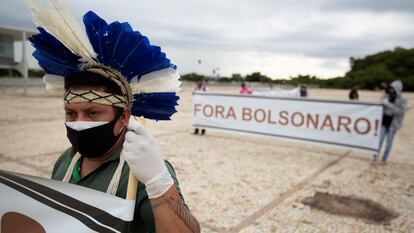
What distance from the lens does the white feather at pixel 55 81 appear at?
66.6 inches

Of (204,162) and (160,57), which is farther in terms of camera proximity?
(204,162)

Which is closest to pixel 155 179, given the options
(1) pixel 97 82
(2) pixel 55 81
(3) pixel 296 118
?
(1) pixel 97 82

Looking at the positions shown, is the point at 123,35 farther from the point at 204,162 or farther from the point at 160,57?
the point at 204,162

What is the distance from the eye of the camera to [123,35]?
1.38 m

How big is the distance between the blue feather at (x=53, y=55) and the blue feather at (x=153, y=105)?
1.04 ft

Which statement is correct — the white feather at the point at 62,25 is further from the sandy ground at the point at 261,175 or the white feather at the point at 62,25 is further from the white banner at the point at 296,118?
the white banner at the point at 296,118

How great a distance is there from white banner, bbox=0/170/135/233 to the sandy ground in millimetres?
2454

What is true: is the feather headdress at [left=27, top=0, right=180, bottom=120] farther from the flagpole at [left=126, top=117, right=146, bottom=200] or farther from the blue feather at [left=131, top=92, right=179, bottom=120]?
the flagpole at [left=126, top=117, right=146, bottom=200]

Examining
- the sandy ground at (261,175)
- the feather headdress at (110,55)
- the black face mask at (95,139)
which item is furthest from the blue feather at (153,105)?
the sandy ground at (261,175)

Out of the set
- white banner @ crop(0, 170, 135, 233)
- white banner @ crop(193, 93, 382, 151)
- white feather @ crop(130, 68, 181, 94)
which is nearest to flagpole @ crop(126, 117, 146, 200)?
white banner @ crop(0, 170, 135, 233)

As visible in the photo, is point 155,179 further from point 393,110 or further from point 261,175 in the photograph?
point 393,110

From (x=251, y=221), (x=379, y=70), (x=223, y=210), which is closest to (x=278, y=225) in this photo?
(x=251, y=221)

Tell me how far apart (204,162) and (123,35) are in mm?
5196

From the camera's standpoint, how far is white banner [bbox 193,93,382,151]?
7.23 meters
